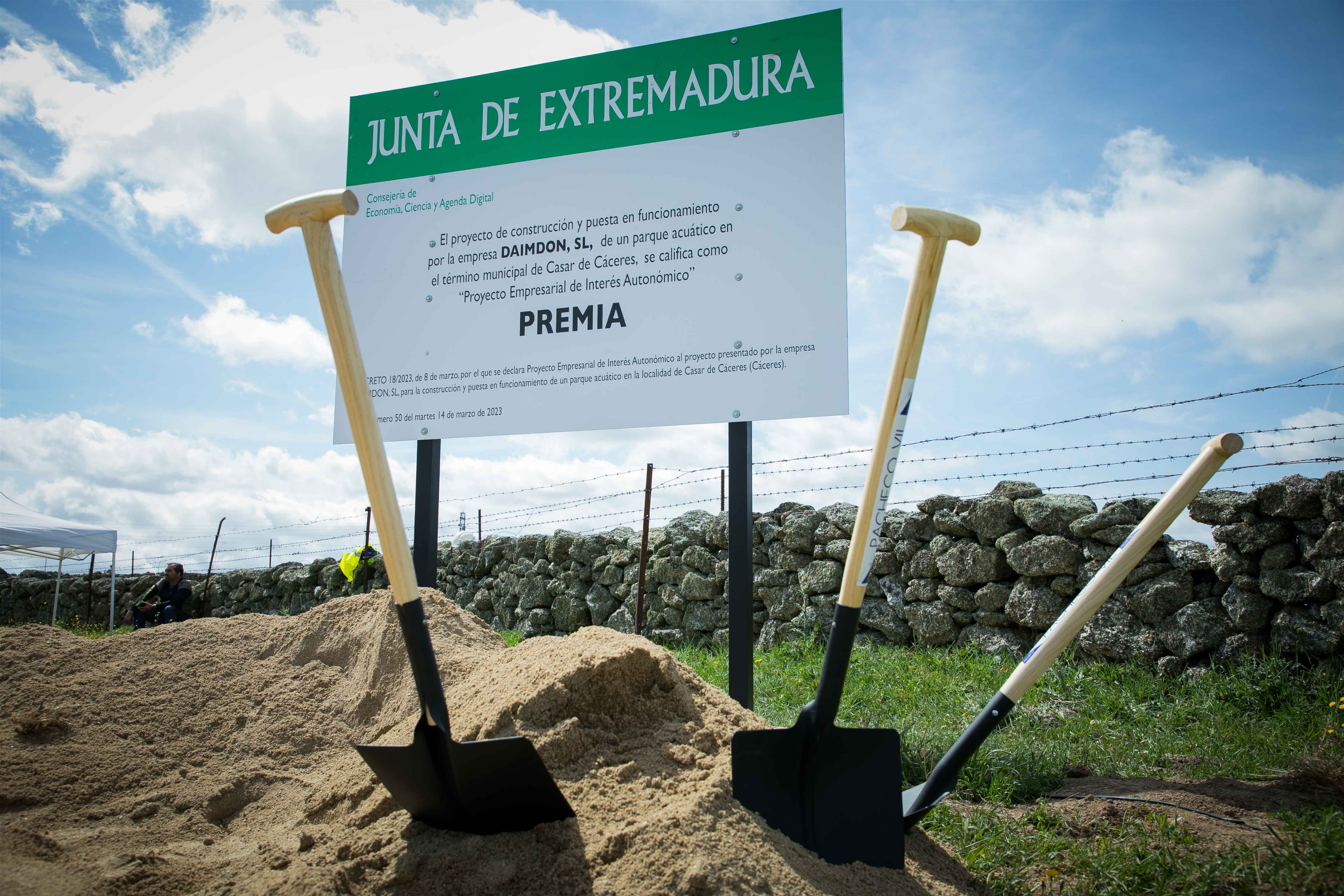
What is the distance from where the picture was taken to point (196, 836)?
6.35 feet

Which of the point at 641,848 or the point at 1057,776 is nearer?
the point at 641,848

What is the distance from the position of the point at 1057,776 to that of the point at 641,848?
2168mm

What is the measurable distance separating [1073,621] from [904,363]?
895 mm

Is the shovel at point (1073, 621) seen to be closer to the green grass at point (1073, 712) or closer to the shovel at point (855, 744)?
the shovel at point (855, 744)

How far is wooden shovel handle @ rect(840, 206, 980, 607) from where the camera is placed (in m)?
1.70

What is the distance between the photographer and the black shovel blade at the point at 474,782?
1.61 meters

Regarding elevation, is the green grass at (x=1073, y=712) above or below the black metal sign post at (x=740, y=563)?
below

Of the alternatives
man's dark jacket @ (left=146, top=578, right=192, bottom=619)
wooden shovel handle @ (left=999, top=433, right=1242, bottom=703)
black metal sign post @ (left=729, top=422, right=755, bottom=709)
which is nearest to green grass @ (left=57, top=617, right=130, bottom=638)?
man's dark jacket @ (left=146, top=578, right=192, bottom=619)

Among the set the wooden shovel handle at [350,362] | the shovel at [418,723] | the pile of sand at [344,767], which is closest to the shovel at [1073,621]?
the pile of sand at [344,767]

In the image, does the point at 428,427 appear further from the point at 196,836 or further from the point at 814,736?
the point at 814,736

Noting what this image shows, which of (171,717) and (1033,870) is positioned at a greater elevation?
(171,717)

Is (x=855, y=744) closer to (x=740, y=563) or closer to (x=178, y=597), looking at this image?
(x=740, y=563)

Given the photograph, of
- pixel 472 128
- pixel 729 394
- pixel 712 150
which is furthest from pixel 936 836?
pixel 472 128

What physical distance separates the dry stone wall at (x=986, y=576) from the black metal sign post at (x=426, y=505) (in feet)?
6.37
